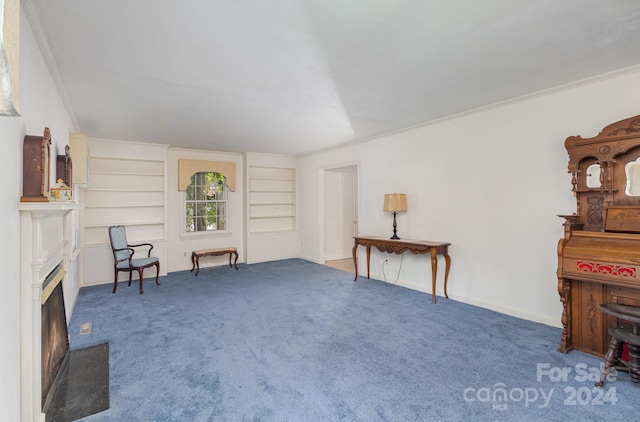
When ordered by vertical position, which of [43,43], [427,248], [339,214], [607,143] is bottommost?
[427,248]

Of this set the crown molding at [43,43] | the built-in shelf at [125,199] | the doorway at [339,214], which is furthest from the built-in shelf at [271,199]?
the crown molding at [43,43]

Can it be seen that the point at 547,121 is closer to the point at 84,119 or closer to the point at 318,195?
the point at 318,195

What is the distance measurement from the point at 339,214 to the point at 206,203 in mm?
3008

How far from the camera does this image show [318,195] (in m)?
6.79

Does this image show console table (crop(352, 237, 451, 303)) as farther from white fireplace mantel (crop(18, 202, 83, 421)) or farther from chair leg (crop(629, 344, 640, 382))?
white fireplace mantel (crop(18, 202, 83, 421))

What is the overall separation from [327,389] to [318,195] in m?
4.90

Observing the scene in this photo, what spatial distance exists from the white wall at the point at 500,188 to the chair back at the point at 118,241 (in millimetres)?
4375

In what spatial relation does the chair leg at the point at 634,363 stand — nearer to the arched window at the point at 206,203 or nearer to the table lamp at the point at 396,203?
the table lamp at the point at 396,203

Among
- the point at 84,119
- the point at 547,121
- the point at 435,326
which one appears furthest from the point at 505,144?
the point at 84,119

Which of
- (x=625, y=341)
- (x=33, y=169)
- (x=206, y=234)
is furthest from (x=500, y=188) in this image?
(x=206, y=234)

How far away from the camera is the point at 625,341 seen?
7.14ft

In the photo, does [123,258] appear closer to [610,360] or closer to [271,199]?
[271,199]

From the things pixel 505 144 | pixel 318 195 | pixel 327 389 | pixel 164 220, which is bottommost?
pixel 327 389

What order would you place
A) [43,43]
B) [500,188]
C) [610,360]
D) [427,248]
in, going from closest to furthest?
[43,43]
[610,360]
[500,188]
[427,248]
